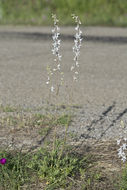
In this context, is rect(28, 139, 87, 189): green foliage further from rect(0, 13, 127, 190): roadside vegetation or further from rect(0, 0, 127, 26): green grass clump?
rect(0, 0, 127, 26): green grass clump

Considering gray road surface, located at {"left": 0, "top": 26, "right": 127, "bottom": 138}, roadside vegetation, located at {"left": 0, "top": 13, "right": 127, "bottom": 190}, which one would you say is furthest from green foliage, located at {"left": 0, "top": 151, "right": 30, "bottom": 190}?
gray road surface, located at {"left": 0, "top": 26, "right": 127, "bottom": 138}

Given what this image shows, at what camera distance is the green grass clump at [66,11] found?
15922mm

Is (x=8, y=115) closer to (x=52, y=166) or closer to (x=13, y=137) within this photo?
(x=13, y=137)

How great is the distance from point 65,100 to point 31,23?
964 centimetres

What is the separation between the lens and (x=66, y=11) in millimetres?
17062

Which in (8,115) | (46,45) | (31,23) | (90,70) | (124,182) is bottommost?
(124,182)

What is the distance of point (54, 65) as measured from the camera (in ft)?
28.7

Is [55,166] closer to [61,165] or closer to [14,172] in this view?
[61,165]

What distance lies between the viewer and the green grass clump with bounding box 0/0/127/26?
15922mm

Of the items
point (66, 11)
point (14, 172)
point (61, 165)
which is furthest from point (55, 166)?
point (66, 11)

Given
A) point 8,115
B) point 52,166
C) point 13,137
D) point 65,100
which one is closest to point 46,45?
point 65,100

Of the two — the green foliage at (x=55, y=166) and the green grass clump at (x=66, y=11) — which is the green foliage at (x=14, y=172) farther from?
the green grass clump at (x=66, y=11)

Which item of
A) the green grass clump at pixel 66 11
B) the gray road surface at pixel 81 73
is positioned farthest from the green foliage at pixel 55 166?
the green grass clump at pixel 66 11

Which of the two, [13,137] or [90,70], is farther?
[90,70]
